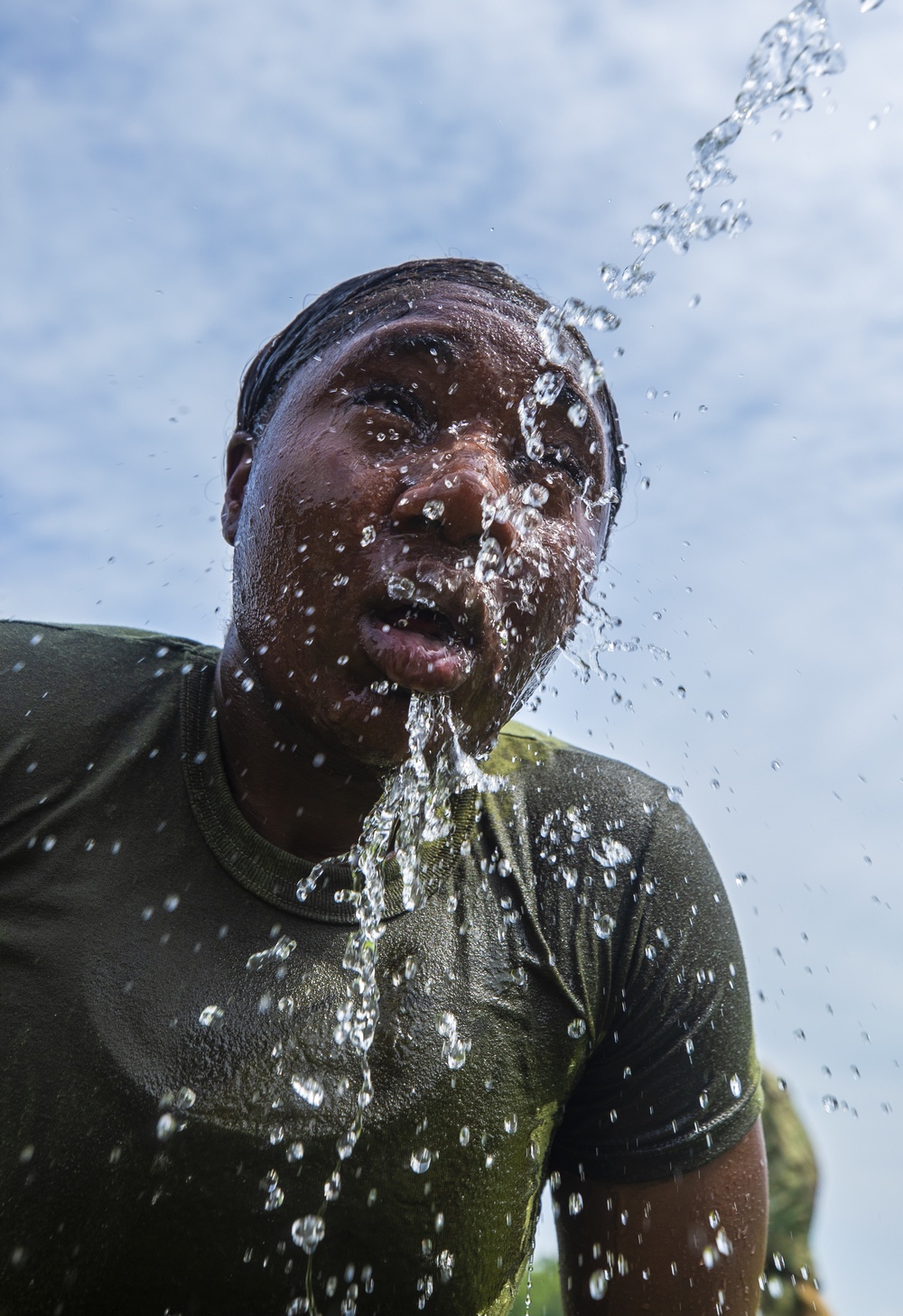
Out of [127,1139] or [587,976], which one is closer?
[127,1139]

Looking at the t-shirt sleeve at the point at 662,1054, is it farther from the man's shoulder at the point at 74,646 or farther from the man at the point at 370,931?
the man's shoulder at the point at 74,646

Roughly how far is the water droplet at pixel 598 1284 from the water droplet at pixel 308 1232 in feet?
2.71

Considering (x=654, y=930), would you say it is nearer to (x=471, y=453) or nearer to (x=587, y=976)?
(x=587, y=976)

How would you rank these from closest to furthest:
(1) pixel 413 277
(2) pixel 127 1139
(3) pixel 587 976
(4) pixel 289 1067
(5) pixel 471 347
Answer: (2) pixel 127 1139 < (4) pixel 289 1067 < (5) pixel 471 347 < (3) pixel 587 976 < (1) pixel 413 277

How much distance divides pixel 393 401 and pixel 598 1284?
82.1 inches

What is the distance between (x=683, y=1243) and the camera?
2.53m

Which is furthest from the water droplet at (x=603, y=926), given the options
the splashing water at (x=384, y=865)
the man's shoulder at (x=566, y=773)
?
the splashing water at (x=384, y=865)

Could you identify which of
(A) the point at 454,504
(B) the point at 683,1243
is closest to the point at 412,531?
(A) the point at 454,504

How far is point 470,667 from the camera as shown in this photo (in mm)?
2229

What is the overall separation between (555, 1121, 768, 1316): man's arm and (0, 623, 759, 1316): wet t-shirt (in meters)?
0.06

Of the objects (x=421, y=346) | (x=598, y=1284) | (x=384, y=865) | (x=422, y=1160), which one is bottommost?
(x=598, y=1284)

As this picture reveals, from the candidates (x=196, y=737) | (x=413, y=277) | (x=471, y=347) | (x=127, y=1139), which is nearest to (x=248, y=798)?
(x=196, y=737)

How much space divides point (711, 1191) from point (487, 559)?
154 centimetres

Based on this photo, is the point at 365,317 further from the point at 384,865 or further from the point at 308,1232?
the point at 308,1232
